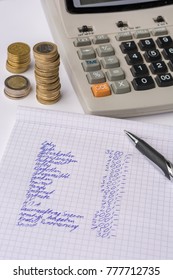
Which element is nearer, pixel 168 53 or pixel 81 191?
pixel 81 191

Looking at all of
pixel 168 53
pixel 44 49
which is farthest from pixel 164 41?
pixel 44 49

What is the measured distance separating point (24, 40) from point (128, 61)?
6.1 inches

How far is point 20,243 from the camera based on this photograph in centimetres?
43

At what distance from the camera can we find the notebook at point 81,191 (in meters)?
0.44

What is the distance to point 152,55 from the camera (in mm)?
585

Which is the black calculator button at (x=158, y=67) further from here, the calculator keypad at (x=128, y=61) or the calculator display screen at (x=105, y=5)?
the calculator display screen at (x=105, y=5)

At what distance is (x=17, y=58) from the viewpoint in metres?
0.60

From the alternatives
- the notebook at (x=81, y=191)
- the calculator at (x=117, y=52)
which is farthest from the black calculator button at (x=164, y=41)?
the notebook at (x=81, y=191)

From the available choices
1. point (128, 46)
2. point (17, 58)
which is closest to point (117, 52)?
point (128, 46)

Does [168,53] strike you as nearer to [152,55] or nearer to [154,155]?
[152,55]

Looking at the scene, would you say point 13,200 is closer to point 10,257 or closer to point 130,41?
point 10,257

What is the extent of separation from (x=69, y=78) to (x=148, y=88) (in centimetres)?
10

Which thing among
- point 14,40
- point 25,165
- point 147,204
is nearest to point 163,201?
point 147,204

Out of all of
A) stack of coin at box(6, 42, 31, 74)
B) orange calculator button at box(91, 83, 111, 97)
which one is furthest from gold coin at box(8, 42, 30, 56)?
orange calculator button at box(91, 83, 111, 97)
